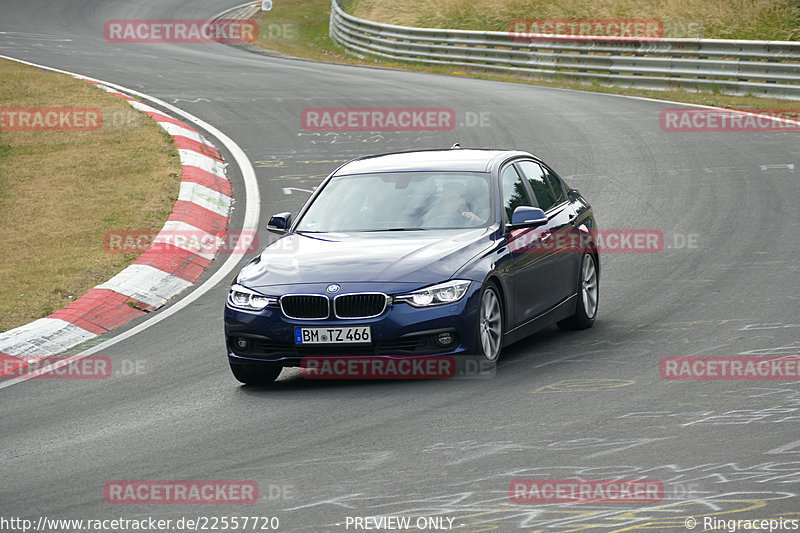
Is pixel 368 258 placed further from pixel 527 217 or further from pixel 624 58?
pixel 624 58

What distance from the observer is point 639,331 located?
987 centimetres

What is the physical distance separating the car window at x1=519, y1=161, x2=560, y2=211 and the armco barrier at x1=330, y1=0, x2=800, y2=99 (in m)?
14.4

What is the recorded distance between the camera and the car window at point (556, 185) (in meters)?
10.7

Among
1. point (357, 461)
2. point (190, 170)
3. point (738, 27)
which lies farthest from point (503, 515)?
point (738, 27)

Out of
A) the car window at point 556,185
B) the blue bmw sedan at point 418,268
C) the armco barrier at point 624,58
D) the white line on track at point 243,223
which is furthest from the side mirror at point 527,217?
the armco barrier at point 624,58

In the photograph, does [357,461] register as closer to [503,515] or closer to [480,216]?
[503,515]

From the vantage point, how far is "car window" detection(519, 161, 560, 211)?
33.6 feet

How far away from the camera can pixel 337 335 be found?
8242 millimetres

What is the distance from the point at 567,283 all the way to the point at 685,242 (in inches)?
140

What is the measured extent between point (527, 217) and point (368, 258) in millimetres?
1325

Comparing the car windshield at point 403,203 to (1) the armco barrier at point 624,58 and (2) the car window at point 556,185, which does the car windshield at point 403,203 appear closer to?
(2) the car window at point 556,185

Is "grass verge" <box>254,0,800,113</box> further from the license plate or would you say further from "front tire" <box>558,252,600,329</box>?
the license plate

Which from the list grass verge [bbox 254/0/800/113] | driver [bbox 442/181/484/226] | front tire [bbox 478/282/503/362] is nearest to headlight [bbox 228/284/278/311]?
front tire [bbox 478/282/503/362]

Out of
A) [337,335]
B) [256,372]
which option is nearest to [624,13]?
[256,372]
